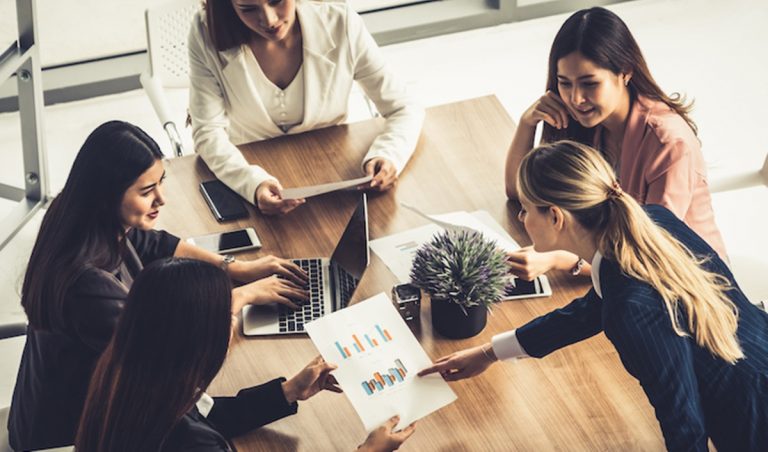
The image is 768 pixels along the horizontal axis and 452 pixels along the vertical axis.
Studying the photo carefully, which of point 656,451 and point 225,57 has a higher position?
point 225,57

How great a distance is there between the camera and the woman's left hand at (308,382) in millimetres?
1849

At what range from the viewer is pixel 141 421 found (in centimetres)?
151

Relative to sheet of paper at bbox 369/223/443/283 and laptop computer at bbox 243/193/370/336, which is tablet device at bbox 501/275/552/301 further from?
laptop computer at bbox 243/193/370/336

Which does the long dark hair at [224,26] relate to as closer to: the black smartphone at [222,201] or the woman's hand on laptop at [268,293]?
the black smartphone at [222,201]

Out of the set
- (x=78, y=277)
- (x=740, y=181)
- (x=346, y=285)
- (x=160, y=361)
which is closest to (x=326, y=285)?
(x=346, y=285)

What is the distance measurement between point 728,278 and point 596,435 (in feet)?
1.30

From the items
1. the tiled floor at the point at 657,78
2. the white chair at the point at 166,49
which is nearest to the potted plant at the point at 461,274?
the white chair at the point at 166,49

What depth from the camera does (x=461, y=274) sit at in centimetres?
190

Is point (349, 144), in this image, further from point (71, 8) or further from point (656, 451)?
point (71, 8)

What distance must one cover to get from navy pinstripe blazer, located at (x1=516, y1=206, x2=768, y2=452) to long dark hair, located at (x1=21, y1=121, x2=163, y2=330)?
0.99 m

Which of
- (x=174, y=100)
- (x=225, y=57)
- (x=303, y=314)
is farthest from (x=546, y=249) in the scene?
(x=174, y=100)

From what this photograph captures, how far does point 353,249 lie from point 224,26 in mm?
807

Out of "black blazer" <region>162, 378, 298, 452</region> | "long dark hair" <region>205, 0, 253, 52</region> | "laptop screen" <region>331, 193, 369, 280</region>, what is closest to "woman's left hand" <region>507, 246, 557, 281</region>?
"laptop screen" <region>331, 193, 369, 280</region>

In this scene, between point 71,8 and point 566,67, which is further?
point 71,8
